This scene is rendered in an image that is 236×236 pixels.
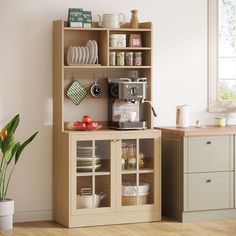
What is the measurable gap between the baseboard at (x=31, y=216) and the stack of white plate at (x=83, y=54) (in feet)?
4.36

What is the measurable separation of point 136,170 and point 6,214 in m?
1.16

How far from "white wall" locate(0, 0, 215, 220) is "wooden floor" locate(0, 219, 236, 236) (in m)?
0.28

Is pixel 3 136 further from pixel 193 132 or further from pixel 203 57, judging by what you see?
pixel 203 57

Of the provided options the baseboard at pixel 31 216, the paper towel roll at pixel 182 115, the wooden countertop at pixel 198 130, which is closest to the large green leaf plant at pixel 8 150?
the baseboard at pixel 31 216

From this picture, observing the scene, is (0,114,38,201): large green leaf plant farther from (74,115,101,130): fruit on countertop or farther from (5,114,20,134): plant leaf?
(74,115,101,130): fruit on countertop

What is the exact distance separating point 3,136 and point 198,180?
173 centimetres

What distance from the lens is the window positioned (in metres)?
6.79

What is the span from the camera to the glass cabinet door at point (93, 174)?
596 cm

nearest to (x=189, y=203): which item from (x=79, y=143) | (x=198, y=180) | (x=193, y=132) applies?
(x=198, y=180)

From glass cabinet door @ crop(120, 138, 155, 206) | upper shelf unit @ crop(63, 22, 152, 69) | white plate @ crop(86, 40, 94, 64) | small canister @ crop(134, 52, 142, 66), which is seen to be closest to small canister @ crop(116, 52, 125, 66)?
upper shelf unit @ crop(63, 22, 152, 69)

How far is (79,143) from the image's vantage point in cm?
596

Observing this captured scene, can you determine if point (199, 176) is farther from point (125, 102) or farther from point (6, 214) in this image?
point (6, 214)

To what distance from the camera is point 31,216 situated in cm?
622

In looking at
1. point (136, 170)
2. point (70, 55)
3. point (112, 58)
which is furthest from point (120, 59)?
point (136, 170)
